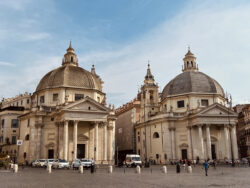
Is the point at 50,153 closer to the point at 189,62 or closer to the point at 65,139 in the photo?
the point at 65,139

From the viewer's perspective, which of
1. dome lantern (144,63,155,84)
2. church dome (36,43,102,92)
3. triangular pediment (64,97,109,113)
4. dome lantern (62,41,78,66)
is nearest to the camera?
triangular pediment (64,97,109,113)

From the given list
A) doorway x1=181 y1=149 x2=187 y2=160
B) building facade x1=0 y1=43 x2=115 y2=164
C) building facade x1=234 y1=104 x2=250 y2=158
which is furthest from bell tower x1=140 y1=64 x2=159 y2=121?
building facade x1=234 y1=104 x2=250 y2=158

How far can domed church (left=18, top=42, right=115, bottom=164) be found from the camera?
46.9 m

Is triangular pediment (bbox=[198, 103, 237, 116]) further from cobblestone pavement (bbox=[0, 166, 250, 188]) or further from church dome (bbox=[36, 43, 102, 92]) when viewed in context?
cobblestone pavement (bbox=[0, 166, 250, 188])

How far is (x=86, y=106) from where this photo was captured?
4781cm

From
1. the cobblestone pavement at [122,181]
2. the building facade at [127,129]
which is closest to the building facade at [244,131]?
the building facade at [127,129]

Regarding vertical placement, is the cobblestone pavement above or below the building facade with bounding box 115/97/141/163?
below

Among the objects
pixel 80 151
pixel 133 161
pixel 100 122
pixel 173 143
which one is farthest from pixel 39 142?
pixel 173 143

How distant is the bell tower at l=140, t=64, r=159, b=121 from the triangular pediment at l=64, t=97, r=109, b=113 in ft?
55.2

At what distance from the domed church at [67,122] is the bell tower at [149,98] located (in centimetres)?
1238

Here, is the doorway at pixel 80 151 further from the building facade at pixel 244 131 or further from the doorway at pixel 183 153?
the building facade at pixel 244 131

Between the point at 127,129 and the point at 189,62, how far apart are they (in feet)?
75.3

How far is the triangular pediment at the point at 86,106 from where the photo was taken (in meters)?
46.7

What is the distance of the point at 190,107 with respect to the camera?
2266 inches
